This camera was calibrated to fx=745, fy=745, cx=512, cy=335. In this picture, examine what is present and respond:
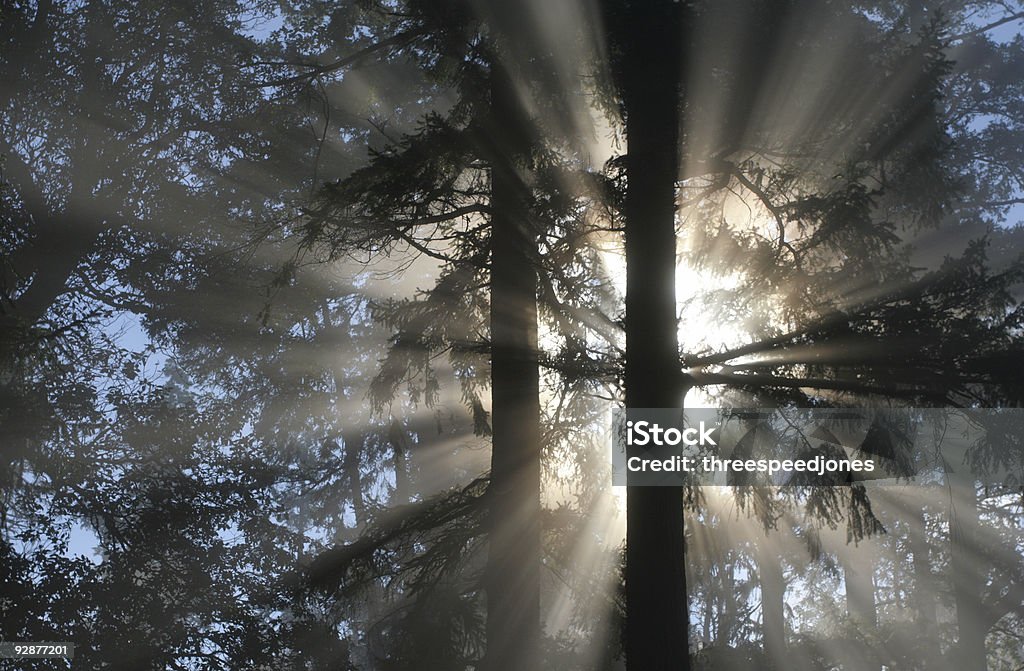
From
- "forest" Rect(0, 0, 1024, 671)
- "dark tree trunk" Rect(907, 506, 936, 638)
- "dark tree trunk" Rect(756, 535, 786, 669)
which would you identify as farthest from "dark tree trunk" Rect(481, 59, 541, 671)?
"dark tree trunk" Rect(907, 506, 936, 638)

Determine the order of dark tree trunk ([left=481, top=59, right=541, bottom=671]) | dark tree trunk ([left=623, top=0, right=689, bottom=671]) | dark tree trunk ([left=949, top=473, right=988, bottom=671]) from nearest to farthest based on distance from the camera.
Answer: dark tree trunk ([left=623, top=0, right=689, bottom=671]) → dark tree trunk ([left=481, top=59, right=541, bottom=671]) → dark tree trunk ([left=949, top=473, right=988, bottom=671])

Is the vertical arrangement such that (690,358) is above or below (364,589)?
A: above

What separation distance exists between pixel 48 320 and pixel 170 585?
446 cm

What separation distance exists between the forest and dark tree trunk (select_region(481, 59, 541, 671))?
0.11 ft

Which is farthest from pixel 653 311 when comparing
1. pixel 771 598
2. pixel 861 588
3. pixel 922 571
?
pixel 861 588

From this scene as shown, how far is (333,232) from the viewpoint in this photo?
7273 millimetres

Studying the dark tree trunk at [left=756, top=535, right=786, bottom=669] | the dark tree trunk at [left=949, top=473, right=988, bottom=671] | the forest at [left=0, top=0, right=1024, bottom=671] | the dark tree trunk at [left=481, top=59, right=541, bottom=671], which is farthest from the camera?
the dark tree trunk at [left=756, top=535, right=786, bottom=669]

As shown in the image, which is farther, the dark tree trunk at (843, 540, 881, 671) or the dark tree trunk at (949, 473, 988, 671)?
the dark tree trunk at (843, 540, 881, 671)

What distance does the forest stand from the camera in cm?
646

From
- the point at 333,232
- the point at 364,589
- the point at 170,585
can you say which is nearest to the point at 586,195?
the point at 333,232

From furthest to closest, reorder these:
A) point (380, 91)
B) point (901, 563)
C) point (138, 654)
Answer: point (901, 563) < point (380, 91) < point (138, 654)

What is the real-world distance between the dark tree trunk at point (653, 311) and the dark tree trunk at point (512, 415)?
1.46m

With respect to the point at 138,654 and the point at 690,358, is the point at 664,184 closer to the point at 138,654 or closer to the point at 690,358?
the point at 690,358

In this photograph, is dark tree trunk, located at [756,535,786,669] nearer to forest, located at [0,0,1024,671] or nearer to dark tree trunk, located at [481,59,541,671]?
forest, located at [0,0,1024,671]
